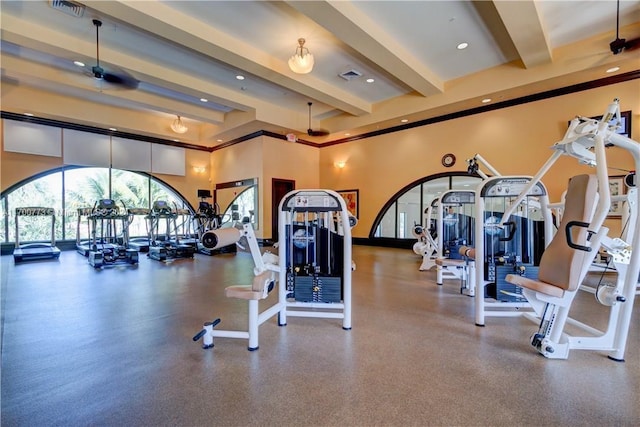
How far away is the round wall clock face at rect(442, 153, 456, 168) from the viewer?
25.7ft

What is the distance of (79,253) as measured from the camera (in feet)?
26.3

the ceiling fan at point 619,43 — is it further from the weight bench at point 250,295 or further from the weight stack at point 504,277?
the weight bench at point 250,295

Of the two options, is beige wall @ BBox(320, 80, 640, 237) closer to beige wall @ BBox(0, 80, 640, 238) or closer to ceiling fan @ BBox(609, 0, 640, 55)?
beige wall @ BBox(0, 80, 640, 238)

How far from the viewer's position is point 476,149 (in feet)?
24.6

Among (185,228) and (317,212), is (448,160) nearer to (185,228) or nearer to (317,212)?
(317,212)

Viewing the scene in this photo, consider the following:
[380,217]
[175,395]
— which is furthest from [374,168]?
[175,395]

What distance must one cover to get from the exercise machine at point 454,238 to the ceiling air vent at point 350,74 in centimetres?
345

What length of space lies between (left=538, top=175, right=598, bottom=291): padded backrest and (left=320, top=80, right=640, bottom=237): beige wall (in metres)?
4.86

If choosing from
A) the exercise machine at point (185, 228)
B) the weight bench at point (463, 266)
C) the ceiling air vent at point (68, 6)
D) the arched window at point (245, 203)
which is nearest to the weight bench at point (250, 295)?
the weight bench at point (463, 266)

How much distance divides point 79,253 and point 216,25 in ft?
23.7

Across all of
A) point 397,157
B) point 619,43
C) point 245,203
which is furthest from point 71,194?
point 619,43

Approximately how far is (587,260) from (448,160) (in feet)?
→ 20.5

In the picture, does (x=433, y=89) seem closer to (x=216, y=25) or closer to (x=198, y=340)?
(x=216, y=25)

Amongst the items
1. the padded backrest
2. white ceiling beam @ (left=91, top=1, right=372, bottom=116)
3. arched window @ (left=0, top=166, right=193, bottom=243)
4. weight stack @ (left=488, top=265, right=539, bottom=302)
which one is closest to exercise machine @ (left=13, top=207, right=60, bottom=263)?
arched window @ (left=0, top=166, right=193, bottom=243)
